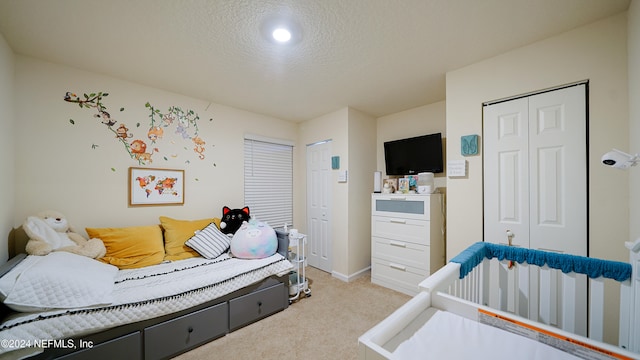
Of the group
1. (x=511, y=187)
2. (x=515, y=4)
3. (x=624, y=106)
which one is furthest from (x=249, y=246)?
(x=624, y=106)

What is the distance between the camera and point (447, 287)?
3.77ft

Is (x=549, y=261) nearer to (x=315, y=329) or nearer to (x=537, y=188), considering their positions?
(x=537, y=188)

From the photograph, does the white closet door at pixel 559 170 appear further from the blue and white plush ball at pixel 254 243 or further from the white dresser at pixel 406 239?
the blue and white plush ball at pixel 254 243

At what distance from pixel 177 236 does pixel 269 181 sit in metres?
1.48

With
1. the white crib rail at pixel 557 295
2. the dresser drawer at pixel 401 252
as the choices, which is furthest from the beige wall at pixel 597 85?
the dresser drawer at pixel 401 252

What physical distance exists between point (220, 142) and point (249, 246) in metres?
1.53

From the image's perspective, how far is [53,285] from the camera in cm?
139

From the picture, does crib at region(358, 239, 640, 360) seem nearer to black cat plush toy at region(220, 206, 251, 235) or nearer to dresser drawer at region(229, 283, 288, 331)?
dresser drawer at region(229, 283, 288, 331)

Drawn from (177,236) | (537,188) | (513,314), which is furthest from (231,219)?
(537,188)

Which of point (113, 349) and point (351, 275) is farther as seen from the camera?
point (351, 275)

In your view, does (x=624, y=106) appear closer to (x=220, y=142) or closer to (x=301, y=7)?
(x=301, y=7)

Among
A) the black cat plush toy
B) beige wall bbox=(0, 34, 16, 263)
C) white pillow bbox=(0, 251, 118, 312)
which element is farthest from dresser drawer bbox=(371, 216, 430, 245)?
beige wall bbox=(0, 34, 16, 263)

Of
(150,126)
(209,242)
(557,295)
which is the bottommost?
(557,295)

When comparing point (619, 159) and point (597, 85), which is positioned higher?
point (597, 85)
